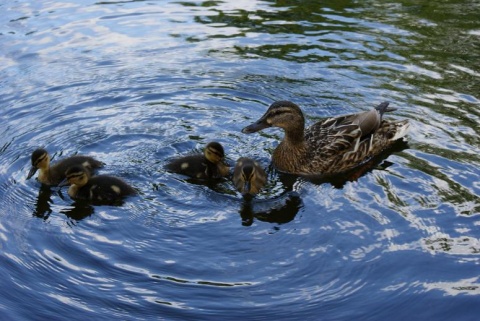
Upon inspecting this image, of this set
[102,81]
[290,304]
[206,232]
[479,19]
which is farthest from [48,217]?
[479,19]

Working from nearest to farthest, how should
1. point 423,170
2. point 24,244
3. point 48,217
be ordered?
1. point 24,244
2. point 48,217
3. point 423,170

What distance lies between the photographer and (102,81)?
8.11 m

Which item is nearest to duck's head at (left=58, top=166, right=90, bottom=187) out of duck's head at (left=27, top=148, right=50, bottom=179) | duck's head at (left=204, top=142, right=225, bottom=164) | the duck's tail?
duck's head at (left=27, top=148, right=50, bottom=179)

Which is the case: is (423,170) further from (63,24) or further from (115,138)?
(63,24)

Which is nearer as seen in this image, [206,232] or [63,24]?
[206,232]

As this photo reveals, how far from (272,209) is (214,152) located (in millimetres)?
692

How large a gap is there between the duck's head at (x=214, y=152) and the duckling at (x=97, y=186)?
25.7 inches

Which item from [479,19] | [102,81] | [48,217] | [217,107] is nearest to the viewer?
[48,217]

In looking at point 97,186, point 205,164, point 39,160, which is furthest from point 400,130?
point 39,160

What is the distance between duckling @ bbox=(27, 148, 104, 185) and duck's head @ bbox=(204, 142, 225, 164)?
92cm

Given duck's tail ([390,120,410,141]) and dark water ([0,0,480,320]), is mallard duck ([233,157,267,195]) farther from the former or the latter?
duck's tail ([390,120,410,141])

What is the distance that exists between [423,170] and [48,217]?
9.66 ft

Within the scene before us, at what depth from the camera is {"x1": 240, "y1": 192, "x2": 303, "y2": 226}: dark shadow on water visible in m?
5.68

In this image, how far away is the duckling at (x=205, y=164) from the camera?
617 centimetres
